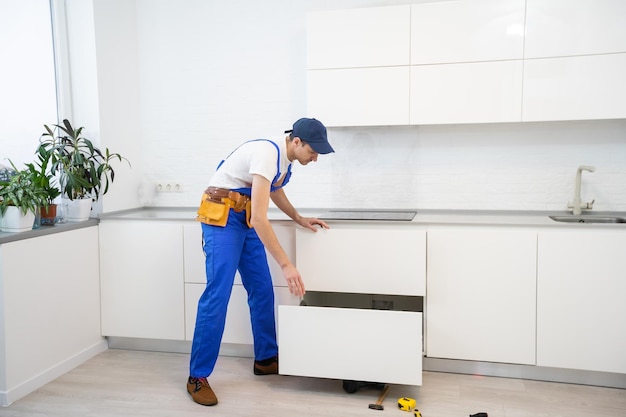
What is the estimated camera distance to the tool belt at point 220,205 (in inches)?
103

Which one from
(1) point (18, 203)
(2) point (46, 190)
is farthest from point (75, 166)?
(1) point (18, 203)

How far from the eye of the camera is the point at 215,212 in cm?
261

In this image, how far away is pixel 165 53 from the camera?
3717 mm

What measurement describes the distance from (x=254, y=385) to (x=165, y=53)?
228 cm

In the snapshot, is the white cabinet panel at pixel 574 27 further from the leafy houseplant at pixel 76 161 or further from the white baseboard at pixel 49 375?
the white baseboard at pixel 49 375

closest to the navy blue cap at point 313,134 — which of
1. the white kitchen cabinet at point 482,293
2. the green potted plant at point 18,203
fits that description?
the white kitchen cabinet at point 482,293

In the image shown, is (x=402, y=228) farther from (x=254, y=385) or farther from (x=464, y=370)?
(x=254, y=385)

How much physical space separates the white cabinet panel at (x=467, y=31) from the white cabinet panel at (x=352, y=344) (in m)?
1.46

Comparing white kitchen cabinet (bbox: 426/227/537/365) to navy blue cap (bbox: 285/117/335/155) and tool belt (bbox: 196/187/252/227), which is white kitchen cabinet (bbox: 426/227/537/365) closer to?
navy blue cap (bbox: 285/117/335/155)

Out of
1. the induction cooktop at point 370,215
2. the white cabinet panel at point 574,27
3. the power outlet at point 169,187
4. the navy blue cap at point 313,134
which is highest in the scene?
the white cabinet panel at point 574,27

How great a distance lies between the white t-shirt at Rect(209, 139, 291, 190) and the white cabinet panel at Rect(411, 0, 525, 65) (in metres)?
1.03

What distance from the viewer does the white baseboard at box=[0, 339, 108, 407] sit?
8.50 ft

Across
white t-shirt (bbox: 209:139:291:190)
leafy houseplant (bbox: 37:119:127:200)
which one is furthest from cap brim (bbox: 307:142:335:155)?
leafy houseplant (bbox: 37:119:127:200)

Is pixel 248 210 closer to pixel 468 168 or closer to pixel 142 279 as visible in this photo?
pixel 142 279
